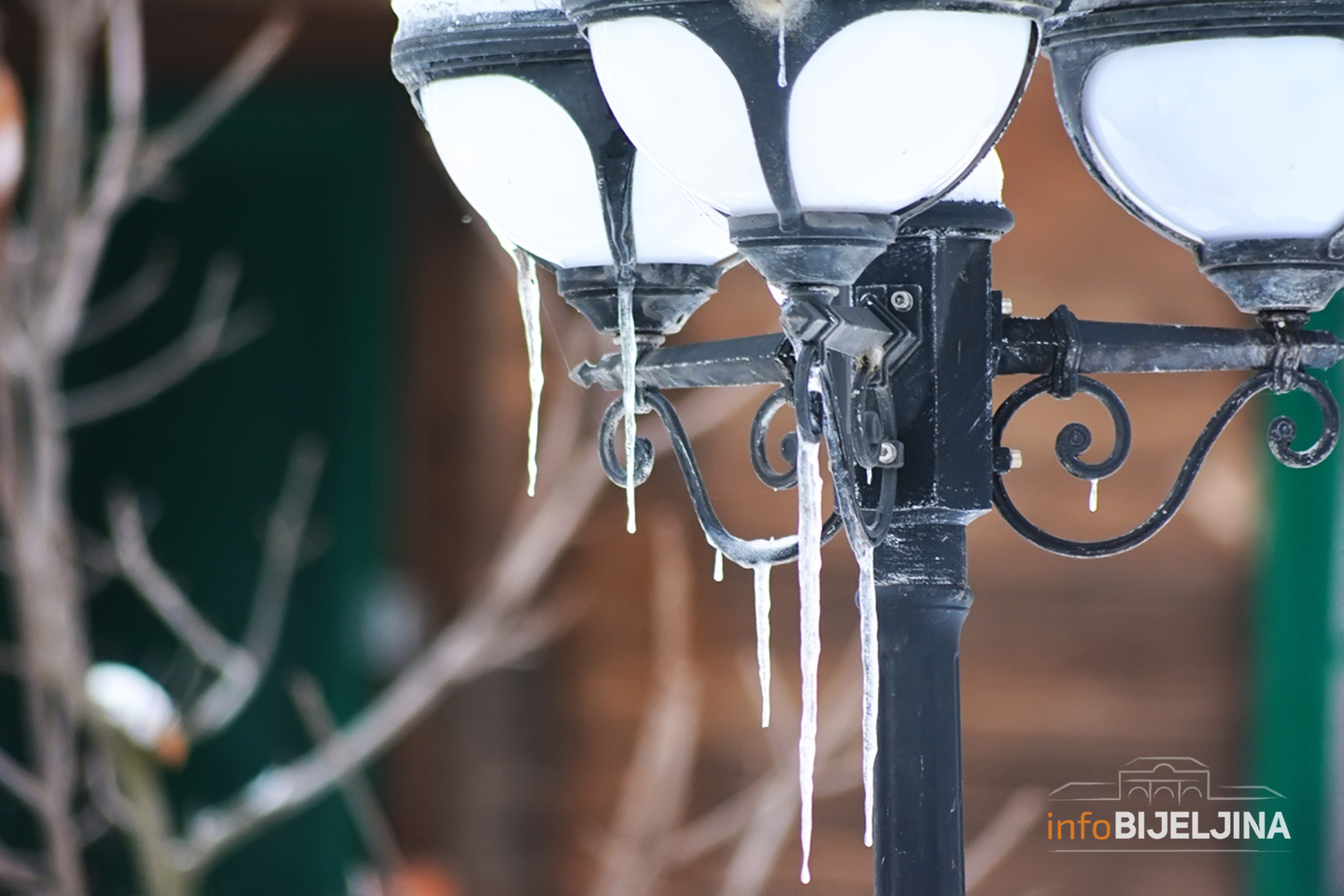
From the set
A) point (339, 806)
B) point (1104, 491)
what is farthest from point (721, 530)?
point (339, 806)

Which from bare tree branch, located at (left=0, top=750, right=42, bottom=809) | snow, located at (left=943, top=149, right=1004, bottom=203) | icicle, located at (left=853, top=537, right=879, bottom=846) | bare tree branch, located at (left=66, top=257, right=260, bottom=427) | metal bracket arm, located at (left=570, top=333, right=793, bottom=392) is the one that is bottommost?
bare tree branch, located at (left=0, top=750, right=42, bottom=809)

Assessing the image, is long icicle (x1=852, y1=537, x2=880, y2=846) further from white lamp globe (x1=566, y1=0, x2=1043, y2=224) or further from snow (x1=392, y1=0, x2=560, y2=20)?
snow (x1=392, y1=0, x2=560, y2=20)

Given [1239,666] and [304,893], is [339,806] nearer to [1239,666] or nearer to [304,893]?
[304,893]

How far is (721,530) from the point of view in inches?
48.9

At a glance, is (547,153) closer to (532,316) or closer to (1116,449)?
(532,316)

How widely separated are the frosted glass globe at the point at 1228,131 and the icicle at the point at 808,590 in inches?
12.9

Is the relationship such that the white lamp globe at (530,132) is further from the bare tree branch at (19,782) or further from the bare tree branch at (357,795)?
the bare tree branch at (19,782)

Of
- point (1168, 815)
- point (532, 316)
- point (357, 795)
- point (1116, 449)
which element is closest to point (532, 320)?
point (532, 316)

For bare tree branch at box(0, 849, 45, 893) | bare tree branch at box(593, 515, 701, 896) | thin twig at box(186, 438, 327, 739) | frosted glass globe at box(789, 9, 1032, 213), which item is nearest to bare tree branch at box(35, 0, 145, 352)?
bare tree branch at box(0, 849, 45, 893)

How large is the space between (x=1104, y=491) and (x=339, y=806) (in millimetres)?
2222

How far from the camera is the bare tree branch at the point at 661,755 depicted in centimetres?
216

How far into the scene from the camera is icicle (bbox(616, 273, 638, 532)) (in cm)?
118

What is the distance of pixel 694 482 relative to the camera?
1312 mm

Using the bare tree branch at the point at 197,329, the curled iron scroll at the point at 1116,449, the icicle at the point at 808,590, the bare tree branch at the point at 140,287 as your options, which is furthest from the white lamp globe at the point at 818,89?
the bare tree branch at the point at 140,287
